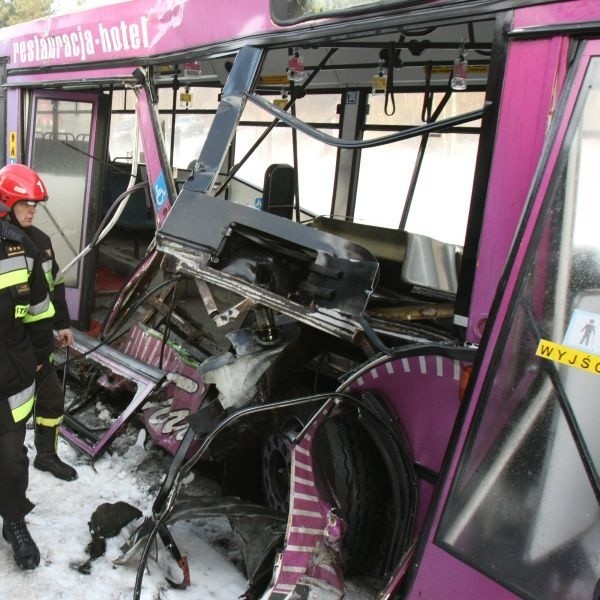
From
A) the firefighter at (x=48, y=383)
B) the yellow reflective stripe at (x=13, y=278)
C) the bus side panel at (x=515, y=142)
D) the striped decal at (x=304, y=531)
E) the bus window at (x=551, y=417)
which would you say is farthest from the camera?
the firefighter at (x=48, y=383)

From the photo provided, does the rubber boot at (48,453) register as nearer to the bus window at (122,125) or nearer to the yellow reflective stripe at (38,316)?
the yellow reflective stripe at (38,316)

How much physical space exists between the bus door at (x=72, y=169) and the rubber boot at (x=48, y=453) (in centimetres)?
194

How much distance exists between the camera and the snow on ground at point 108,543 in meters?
2.46

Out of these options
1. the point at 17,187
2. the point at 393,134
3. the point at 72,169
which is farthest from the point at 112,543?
the point at 72,169

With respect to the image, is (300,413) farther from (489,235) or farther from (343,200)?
(343,200)

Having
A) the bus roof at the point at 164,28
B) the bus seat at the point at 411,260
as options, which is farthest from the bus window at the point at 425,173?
the bus roof at the point at 164,28

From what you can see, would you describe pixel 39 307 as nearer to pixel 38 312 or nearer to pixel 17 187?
pixel 38 312

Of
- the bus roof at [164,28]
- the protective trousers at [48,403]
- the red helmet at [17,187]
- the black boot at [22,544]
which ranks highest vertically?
the bus roof at [164,28]

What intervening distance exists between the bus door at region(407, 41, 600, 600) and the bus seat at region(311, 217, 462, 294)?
2091 mm

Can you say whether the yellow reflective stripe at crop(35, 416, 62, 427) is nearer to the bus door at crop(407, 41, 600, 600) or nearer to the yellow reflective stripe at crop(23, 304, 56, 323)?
the yellow reflective stripe at crop(23, 304, 56, 323)

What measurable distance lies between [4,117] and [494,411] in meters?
5.06

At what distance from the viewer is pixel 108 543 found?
2711 mm

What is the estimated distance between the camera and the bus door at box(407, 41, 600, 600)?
153 cm

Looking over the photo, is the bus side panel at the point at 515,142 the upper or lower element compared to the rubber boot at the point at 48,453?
upper
